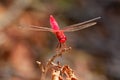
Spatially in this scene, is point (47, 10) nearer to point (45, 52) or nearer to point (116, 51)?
point (45, 52)

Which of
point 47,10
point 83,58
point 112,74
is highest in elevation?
point 47,10

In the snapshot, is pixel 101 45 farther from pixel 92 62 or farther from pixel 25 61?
pixel 25 61

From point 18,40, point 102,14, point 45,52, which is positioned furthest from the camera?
point 102,14

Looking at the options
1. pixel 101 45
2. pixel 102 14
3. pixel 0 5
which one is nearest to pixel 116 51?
pixel 101 45

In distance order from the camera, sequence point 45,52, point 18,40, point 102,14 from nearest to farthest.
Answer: point 45,52, point 18,40, point 102,14

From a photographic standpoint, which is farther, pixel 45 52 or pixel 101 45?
pixel 101 45

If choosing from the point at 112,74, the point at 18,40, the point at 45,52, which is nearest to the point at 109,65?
the point at 112,74

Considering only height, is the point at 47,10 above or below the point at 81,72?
above
